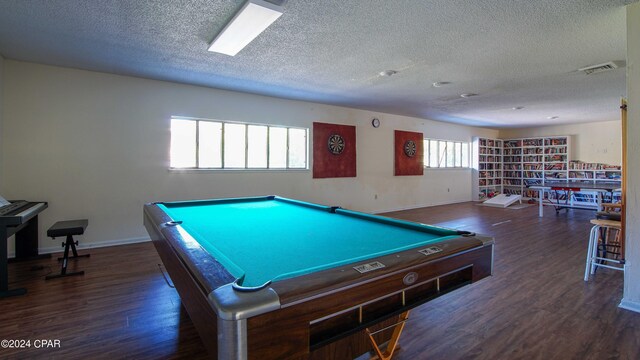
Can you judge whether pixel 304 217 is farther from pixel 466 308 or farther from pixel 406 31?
pixel 406 31

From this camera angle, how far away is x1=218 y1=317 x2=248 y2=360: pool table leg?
76cm

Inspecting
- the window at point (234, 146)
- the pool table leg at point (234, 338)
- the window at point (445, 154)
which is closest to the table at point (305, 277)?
the pool table leg at point (234, 338)

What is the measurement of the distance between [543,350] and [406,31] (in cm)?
265

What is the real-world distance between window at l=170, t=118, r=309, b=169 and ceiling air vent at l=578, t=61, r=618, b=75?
4.24 metres

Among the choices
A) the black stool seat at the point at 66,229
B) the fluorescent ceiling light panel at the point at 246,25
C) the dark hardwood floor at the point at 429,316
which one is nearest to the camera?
the dark hardwood floor at the point at 429,316

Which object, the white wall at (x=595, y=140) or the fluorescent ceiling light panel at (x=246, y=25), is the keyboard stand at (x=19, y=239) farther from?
the white wall at (x=595, y=140)

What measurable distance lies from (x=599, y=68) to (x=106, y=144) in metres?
6.47

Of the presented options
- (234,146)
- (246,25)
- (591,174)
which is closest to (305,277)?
(246,25)

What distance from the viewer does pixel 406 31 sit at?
2.77 m

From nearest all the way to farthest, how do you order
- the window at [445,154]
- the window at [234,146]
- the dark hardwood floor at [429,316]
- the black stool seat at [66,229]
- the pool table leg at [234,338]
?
the pool table leg at [234,338] → the dark hardwood floor at [429,316] → the black stool seat at [66,229] → the window at [234,146] → the window at [445,154]

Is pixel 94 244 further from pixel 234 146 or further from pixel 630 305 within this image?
pixel 630 305

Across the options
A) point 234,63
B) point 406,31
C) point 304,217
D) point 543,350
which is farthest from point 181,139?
point 543,350

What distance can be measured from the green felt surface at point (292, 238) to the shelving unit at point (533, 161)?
9.44 m

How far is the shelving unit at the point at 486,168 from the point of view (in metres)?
9.52
